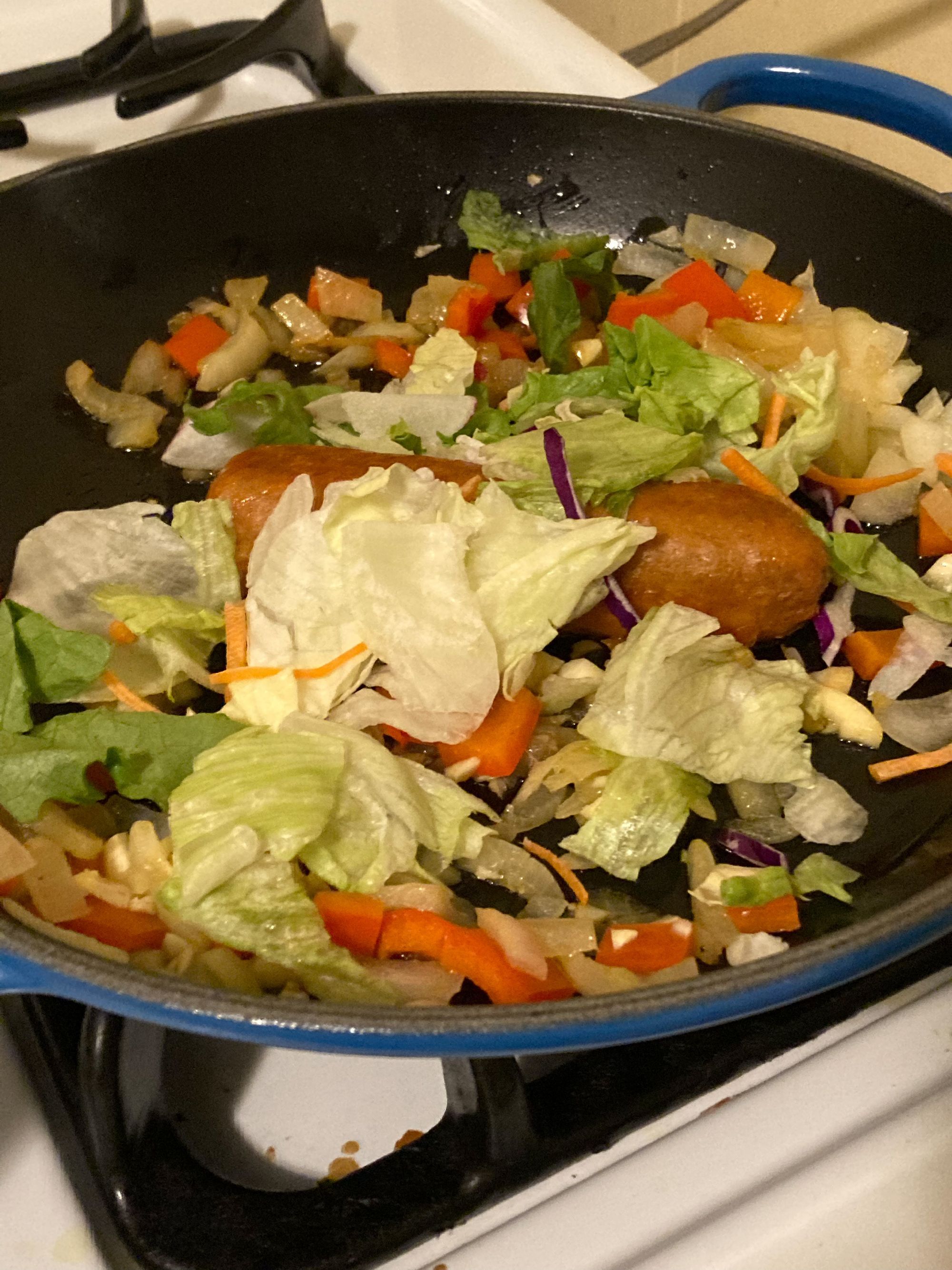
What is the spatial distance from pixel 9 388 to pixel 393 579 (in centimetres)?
72

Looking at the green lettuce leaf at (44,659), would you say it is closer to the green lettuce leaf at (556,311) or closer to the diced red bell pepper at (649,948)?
the diced red bell pepper at (649,948)

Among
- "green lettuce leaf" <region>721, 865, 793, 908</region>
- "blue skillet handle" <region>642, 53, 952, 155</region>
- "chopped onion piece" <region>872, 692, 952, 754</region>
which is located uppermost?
"blue skillet handle" <region>642, 53, 952, 155</region>

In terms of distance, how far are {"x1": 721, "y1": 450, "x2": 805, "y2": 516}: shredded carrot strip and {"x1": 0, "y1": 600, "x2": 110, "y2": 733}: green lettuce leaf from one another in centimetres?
83

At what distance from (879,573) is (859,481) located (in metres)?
0.18

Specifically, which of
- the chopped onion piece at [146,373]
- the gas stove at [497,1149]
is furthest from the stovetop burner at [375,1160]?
the chopped onion piece at [146,373]

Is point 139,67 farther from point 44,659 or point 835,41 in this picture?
point 835,41

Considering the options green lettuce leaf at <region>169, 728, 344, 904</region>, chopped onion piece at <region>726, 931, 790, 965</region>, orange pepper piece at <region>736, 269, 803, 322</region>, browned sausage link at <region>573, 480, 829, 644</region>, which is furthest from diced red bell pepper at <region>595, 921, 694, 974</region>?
orange pepper piece at <region>736, 269, 803, 322</region>

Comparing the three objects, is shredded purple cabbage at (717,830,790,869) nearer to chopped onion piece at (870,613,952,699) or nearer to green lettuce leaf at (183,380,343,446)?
chopped onion piece at (870,613,952,699)

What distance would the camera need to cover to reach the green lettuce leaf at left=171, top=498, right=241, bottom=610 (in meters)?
1.32

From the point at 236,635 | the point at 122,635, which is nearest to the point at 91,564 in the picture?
the point at 122,635

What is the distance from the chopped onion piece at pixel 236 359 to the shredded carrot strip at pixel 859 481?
82 centimetres

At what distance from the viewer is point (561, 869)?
1.13m

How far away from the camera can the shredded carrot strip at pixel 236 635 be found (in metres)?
1.25

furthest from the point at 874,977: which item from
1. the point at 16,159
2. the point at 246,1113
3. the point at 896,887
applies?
the point at 16,159
